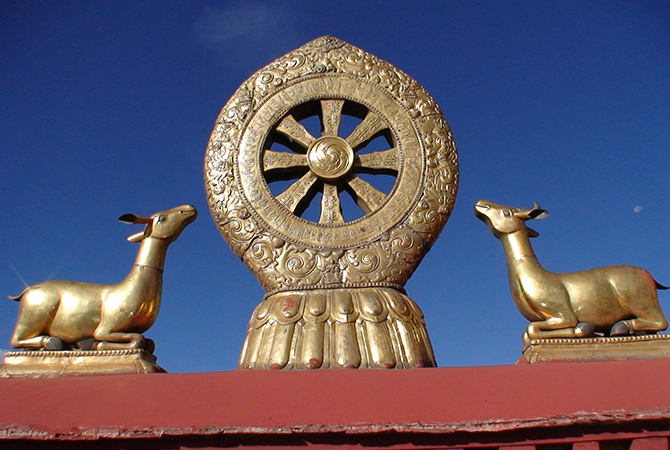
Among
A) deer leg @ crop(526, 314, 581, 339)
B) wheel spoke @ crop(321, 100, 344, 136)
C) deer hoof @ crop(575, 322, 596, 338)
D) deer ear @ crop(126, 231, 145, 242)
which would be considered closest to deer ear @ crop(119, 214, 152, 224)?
deer ear @ crop(126, 231, 145, 242)

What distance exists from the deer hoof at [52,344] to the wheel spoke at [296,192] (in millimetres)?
2017

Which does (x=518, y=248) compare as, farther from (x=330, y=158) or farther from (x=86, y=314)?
(x=86, y=314)

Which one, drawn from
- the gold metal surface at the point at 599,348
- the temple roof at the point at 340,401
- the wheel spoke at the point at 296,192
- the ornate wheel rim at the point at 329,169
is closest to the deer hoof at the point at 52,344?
the temple roof at the point at 340,401

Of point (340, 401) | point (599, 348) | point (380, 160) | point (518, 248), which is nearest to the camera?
point (340, 401)

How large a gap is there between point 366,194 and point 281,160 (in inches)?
32.0

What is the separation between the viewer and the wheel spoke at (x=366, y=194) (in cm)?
498

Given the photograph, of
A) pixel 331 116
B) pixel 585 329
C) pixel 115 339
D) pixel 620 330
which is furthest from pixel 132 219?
pixel 620 330

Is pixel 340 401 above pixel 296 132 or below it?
below

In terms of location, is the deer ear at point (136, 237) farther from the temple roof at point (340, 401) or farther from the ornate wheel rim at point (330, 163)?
the temple roof at point (340, 401)

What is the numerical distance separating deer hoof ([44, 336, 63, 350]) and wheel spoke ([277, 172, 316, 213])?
2.02 meters

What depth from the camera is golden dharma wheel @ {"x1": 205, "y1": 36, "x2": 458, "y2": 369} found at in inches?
167

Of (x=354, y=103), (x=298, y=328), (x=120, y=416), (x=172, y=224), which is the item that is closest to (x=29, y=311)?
(x=172, y=224)

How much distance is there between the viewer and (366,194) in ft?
16.5

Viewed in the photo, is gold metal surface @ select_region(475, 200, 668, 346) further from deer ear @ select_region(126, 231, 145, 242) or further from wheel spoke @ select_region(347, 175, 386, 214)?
deer ear @ select_region(126, 231, 145, 242)
